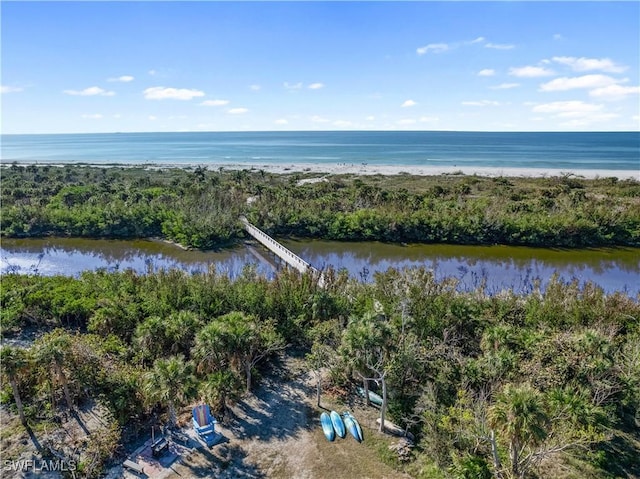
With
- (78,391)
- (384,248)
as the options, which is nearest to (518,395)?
(78,391)

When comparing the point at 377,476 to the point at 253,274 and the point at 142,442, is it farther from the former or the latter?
the point at 253,274

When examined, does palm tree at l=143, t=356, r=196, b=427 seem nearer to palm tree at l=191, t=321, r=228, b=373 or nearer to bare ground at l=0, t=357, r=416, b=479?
palm tree at l=191, t=321, r=228, b=373

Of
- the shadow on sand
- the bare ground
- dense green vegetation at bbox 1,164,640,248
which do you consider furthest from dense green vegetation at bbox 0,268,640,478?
dense green vegetation at bbox 1,164,640,248

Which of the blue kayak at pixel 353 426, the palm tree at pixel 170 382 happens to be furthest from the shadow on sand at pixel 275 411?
the palm tree at pixel 170 382

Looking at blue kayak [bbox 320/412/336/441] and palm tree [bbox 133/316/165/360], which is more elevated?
palm tree [bbox 133/316/165/360]

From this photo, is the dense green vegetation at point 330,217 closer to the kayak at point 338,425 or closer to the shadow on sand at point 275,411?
the shadow on sand at point 275,411

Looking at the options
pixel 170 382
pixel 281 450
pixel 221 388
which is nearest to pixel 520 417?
pixel 281 450

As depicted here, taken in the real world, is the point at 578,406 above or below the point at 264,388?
above
